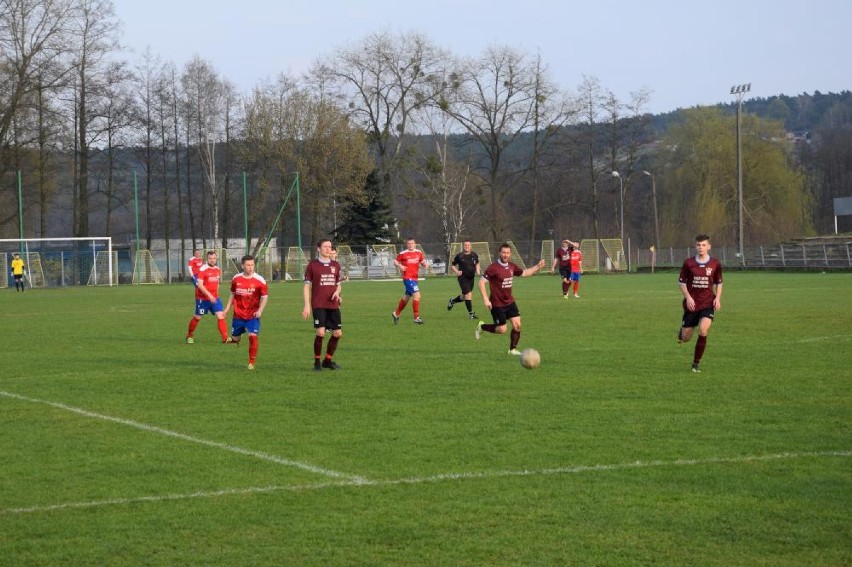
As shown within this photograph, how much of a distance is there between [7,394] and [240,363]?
391 centimetres

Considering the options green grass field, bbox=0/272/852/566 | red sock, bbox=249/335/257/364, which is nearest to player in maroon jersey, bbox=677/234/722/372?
green grass field, bbox=0/272/852/566

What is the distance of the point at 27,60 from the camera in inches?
2312

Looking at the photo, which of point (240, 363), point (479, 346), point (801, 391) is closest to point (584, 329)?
point (479, 346)

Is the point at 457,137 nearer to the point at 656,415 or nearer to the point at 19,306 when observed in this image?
the point at 19,306

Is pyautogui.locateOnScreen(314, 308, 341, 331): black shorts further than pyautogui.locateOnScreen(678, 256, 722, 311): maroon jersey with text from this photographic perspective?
Yes

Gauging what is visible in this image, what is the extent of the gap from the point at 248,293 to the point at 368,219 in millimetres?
56213

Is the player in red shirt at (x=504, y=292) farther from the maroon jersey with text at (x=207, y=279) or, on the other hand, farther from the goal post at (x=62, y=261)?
the goal post at (x=62, y=261)

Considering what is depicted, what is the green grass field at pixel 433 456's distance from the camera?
641 centimetres

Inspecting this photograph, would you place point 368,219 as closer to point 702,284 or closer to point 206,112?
point 206,112

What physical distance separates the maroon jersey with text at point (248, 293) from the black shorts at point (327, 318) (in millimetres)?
967

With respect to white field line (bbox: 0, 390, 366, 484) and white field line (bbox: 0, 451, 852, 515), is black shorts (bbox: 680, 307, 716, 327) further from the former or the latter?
white field line (bbox: 0, 390, 366, 484)

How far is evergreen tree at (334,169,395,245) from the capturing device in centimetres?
7181

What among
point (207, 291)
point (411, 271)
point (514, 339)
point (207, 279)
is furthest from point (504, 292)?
point (411, 271)

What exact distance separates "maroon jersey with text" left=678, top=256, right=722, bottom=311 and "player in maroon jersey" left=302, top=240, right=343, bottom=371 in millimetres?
4788
